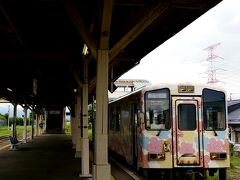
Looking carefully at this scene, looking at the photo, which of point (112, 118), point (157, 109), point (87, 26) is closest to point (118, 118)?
point (112, 118)

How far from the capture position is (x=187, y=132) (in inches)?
415

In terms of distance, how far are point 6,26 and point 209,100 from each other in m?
4.92

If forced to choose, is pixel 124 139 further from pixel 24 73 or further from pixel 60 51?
pixel 24 73

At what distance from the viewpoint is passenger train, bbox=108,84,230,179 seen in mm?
10367

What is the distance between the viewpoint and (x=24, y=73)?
17.9 metres

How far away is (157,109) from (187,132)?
34.5 inches

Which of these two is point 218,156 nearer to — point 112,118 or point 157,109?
point 157,109

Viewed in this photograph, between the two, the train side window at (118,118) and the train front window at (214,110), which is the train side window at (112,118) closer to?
the train side window at (118,118)

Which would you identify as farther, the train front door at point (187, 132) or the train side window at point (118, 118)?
the train side window at point (118, 118)

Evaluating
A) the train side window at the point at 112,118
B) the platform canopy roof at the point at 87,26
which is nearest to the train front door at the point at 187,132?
the platform canopy roof at the point at 87,26

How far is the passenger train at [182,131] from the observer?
34.0 feet

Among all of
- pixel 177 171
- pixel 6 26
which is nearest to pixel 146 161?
pixel 177 171

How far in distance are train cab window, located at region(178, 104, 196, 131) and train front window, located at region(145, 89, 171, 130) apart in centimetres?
30

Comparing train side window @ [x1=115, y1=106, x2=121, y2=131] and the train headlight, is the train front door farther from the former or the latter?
train side window @ [x1=115, y1=106, x2=121, y2=131]
